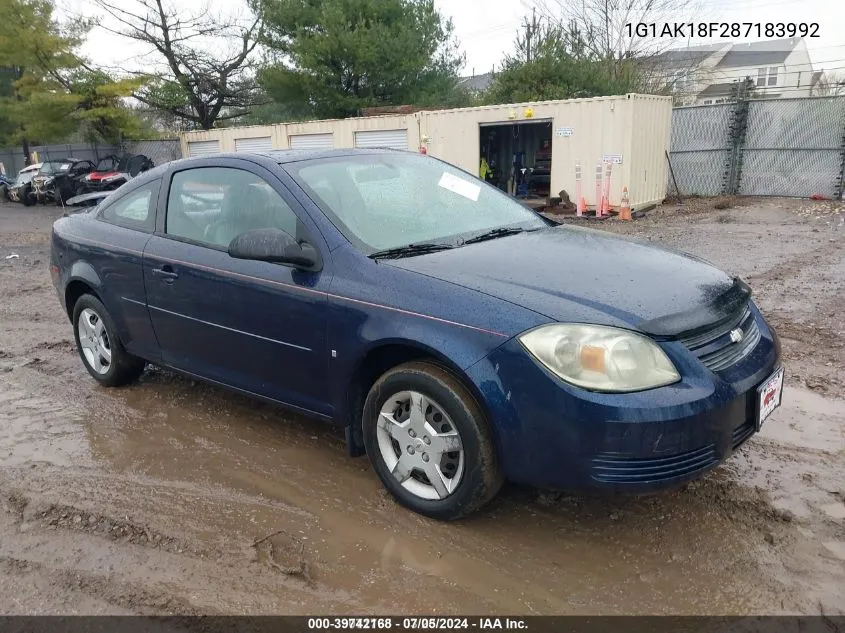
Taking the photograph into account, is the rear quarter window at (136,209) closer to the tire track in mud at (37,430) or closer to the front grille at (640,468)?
the tire track in mud at (37,430)

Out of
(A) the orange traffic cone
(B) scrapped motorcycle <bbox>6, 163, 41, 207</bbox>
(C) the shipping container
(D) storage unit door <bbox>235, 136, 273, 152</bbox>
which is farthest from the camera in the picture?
(B) scrapped motorcycle <bbox>6, 163, 41, 207</bbox>

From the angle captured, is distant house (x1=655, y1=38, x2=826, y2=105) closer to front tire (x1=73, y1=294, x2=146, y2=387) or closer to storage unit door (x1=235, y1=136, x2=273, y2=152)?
storage unit door (x1=235, y1=136, x2=273, y2=152)

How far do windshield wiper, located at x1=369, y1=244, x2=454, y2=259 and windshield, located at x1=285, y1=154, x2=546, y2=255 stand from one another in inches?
1.5

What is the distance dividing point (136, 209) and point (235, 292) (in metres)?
1.34

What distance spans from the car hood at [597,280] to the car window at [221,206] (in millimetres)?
861

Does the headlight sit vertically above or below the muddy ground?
above

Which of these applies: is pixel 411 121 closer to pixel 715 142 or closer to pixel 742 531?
pixel 715 142

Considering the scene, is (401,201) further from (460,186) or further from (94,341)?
(94,341)

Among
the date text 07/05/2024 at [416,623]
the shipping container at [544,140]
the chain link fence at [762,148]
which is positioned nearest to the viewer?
the date text 07/05/2024 at [416,623]

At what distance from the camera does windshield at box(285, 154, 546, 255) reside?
3383 mm

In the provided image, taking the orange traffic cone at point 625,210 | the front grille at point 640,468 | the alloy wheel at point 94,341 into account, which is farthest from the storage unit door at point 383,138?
the front grille at point 640,468

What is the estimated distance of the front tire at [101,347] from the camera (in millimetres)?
4688

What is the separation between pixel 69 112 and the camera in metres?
26.1

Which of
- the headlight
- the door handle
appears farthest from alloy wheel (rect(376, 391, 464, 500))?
the door handle
